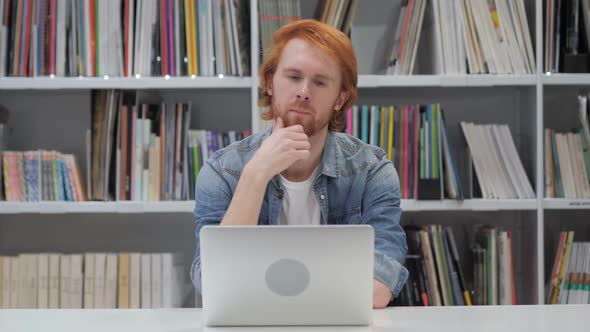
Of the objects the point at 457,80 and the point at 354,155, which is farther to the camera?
the point at 457,80

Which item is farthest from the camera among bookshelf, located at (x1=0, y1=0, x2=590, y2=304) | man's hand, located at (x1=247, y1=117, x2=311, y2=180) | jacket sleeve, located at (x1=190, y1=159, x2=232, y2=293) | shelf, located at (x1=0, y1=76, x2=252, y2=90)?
bookshelf, located at (x1=0, y1=0, x2=590, y2=304)

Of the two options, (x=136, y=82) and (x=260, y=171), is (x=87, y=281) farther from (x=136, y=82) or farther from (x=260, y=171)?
(x=260, y=171)

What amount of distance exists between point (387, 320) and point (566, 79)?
157cm

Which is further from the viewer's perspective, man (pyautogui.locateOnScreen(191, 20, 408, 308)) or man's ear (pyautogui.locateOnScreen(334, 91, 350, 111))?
man's ear (pyautogui.locateOnScreen(334, 91, 350, 111))

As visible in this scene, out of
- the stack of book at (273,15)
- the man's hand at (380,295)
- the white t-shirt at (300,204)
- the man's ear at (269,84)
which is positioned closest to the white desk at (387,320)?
the man's hand at (380,295)

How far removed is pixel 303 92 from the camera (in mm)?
1587

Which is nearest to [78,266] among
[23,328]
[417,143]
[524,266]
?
[417,143]

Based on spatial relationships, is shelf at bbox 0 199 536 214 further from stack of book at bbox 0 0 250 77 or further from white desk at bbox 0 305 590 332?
white desk at bbox 0 305 590 332

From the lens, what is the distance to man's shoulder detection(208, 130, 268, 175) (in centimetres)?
168

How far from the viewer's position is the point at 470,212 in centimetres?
270

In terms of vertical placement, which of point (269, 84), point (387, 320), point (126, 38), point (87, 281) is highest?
point (126, 38)

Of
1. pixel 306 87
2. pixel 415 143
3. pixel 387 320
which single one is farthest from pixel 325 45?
pixel 415 143

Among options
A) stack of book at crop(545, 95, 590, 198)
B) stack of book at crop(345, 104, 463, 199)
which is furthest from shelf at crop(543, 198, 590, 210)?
stack of book at crop(345, 104, 463, 199)

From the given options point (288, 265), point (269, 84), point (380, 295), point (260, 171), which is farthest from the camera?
point (269, 84)
